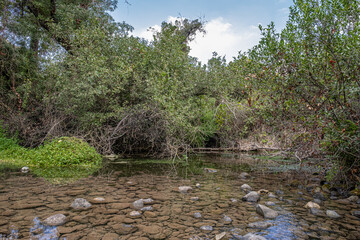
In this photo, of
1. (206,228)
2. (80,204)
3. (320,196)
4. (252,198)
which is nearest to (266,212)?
(252,198)

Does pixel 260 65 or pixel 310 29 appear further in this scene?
pixel 260 65

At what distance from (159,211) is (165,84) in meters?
6.81

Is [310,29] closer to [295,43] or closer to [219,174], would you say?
[295,43]

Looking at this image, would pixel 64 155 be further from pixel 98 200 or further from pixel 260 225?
pixel 260 225

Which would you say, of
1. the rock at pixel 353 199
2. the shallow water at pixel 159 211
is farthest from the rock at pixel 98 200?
the rock at pixel 353 199

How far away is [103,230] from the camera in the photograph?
11.0ft

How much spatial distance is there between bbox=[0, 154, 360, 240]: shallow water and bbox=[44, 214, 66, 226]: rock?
0.25 feet

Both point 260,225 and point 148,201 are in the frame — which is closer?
point 260,225

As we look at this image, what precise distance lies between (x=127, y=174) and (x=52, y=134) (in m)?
4.66

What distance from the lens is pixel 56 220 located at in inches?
137

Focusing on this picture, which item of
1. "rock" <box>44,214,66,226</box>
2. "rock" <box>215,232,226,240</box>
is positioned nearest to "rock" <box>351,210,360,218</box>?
"rock" <box>215,232,226,240</box>

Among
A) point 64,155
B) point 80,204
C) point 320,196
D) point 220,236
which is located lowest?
point 320,196

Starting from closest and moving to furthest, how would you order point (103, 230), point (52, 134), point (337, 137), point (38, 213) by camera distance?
point (103, 230), point (38, 213), point (337, 137), point (52, 134)

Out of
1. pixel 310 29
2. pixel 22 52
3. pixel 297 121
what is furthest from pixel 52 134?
pixel 310 29
